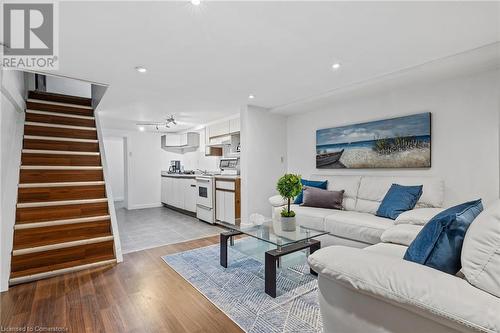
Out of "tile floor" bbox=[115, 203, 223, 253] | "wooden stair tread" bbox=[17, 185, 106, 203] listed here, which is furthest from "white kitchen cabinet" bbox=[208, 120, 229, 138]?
"wooden stair tread" bbox=[17, 185, 106, 203]

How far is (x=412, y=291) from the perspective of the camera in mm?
921

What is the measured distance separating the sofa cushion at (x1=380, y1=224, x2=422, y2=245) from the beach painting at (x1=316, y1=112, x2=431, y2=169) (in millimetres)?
1287

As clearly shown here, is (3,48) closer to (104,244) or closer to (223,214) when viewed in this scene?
(104,244)

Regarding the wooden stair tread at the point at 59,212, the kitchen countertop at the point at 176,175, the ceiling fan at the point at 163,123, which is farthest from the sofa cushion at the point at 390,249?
the ceiling fan at the point at 163,123

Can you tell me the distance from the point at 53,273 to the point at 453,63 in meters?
4.63

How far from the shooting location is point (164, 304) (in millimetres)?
2016

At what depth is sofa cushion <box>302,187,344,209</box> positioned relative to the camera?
340 cm

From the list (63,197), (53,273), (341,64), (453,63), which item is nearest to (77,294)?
(53,273)

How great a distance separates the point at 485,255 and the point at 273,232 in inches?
70.1

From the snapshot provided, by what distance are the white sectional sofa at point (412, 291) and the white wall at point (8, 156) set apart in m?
2.90

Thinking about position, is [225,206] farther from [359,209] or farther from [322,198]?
[359,209]

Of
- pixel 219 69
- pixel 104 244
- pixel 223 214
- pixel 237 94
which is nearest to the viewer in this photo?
pixel 219 69

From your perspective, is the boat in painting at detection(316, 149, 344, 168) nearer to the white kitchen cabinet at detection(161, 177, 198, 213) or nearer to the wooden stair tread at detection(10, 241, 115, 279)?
the white kitchen cabinet at detection(161, 177, 198, 213)

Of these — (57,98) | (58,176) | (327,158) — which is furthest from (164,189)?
(327,158)
